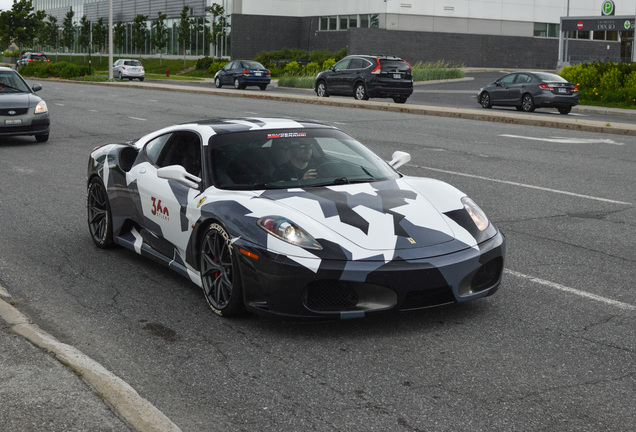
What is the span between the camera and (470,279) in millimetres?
5664

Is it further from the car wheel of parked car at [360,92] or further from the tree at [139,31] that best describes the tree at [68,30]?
the car wheel of parked car at [360,92]

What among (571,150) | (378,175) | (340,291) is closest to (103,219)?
(378,175)

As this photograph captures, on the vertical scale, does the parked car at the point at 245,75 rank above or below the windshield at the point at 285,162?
above

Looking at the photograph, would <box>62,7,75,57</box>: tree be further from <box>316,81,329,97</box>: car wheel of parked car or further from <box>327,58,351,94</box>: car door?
<box>327,58,351,94</box>: car door

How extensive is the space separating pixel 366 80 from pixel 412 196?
2792cm

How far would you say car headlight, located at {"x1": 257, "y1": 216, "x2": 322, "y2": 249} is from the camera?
5410 mm

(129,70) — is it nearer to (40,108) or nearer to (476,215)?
(40,108)

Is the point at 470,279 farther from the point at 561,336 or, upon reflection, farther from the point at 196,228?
the point at 196,228

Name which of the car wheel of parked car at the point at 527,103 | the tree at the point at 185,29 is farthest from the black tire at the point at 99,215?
the tree at the point at 185,29

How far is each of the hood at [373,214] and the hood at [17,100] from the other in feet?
42.2

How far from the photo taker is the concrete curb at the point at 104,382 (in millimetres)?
3979

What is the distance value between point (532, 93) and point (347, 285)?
26720 mm

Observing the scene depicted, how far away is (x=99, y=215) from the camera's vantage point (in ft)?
26.6

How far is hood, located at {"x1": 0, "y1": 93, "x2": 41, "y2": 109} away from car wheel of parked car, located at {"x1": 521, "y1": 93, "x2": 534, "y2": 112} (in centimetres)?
1831
